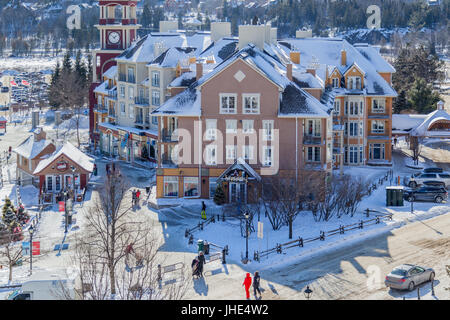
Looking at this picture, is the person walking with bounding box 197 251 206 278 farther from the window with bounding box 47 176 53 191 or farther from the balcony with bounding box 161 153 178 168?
the window with bounding box 47 176 53 191

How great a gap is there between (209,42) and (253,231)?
108 ft

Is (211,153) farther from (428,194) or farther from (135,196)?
(428,194)

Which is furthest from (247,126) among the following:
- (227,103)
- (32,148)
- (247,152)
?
(32,148)

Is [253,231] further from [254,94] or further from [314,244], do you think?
[254,94]

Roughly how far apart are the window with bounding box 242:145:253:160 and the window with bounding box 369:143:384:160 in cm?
1792

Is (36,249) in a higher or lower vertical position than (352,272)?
higher

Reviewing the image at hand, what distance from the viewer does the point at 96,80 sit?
283 feet

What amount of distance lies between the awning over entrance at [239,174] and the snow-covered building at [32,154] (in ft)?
57.6

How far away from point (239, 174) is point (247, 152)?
2.26m

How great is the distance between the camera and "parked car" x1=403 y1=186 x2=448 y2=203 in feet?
181

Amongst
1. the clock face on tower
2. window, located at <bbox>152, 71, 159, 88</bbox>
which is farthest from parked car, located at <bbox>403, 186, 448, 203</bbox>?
the clock face on tower

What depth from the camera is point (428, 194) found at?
5534cm

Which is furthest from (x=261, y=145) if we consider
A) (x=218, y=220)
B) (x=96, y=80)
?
(x=96, y=80)

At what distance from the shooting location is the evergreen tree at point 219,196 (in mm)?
53844
